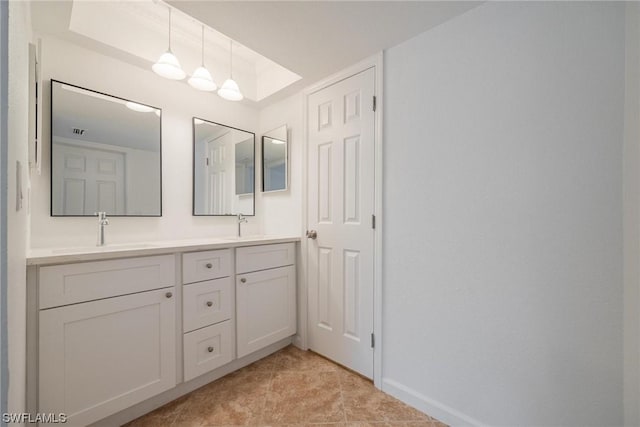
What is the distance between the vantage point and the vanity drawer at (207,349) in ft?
5.19

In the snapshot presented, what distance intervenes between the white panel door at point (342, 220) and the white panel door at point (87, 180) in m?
1.36

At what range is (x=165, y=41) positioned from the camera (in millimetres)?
1928

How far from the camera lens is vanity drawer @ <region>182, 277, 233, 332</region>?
1.59 m

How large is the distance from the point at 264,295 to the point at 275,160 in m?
1.23

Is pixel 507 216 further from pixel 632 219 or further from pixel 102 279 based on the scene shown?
pixel 102 279

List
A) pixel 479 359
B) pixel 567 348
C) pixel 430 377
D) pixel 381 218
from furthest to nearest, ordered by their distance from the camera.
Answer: pixel 381 218 → pixel 430 377 → pixel 479 359 → pixel 567 348

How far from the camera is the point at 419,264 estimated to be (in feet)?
5.01

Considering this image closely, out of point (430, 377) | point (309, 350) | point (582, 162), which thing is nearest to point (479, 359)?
point (430, 377)

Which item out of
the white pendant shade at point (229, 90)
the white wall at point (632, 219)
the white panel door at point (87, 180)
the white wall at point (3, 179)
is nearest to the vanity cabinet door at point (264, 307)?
the white panel door at point (87, 180)

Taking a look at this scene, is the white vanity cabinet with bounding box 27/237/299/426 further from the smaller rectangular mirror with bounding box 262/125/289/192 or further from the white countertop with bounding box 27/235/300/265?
the smaller rectangular mirror with bounding box 262/125/289/192

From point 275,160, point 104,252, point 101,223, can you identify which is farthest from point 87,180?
point 275,160

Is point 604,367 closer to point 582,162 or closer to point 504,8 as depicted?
point 582,162

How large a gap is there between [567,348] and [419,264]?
68cm

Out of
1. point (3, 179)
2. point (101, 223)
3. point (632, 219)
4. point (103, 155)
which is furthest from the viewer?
point (103, 155)
